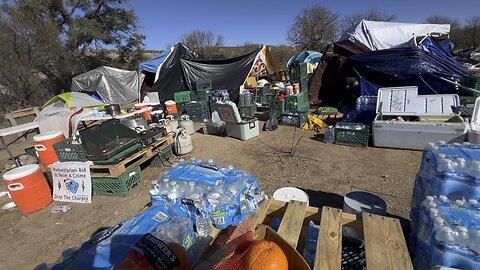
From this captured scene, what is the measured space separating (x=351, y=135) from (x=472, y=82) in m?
4.58

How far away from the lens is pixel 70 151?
14.0 ft

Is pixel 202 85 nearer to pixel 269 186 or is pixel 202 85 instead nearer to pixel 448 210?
pixel 269 186

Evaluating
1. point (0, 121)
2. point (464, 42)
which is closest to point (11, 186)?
point (0, 121)

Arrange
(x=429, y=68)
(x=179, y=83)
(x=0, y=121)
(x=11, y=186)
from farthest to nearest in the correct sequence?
(x=179, y=83) → (x=0, y=121) → (x=429, y=68) → (x=11, y=186)

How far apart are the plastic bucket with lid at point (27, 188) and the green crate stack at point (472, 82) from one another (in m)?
10.7

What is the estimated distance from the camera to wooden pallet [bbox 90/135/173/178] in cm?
408

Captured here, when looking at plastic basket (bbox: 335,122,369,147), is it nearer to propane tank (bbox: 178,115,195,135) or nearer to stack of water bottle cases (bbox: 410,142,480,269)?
stack of water bottle cases (bbox: 410,142,480,269)

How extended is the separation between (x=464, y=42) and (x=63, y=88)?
4493 centimetres

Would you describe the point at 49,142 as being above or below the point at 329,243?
above

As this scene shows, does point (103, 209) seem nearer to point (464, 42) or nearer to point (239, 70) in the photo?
point (239, 70)

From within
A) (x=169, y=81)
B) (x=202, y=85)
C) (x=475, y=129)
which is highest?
(x=169, y=81)

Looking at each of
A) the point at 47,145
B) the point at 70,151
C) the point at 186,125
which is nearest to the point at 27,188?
the point at 70,151

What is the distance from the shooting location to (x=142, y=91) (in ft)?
43.9

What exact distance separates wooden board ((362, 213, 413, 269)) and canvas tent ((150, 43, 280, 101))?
352 inches
